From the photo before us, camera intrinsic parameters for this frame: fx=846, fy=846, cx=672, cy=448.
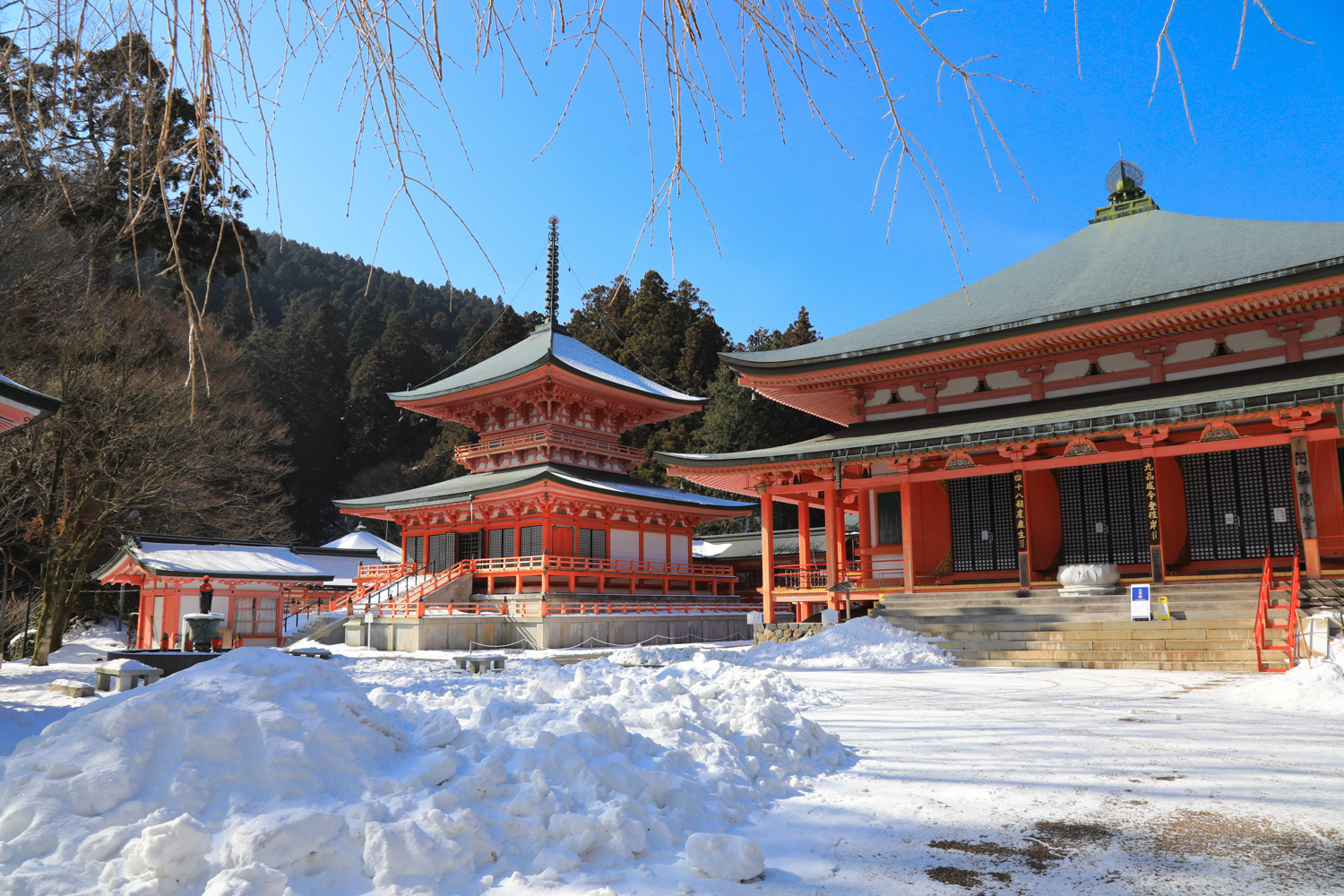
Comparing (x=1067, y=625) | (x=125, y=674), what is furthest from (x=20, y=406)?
(x=1067, y=625)

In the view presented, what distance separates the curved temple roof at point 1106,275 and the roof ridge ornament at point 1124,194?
339 millimetres

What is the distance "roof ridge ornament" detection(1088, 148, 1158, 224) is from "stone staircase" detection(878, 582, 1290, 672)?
11348 mm

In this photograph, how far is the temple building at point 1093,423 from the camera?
1365 centimetres

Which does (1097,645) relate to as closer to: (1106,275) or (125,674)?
(1106,275)

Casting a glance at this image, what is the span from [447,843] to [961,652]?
37.6 ft

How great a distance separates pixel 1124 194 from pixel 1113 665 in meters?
14.1

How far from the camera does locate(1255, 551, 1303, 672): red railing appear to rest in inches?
421

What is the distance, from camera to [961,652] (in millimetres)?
13312

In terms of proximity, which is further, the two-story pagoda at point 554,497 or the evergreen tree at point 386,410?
the evergreen tree at point 386,410

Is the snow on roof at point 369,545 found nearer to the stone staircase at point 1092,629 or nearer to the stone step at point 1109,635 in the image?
the stone staircase at point 1092,629

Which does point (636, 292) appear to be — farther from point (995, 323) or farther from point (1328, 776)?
point (1328, 776)

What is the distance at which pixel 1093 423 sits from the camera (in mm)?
13680

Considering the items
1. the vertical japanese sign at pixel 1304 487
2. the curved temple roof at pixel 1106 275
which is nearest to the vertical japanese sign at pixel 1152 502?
the vertical japanese sign at pixel 1304 487

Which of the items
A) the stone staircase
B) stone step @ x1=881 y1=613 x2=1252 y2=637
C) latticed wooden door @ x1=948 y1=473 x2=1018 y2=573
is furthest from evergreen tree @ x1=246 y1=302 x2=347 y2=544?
the stone staircase
